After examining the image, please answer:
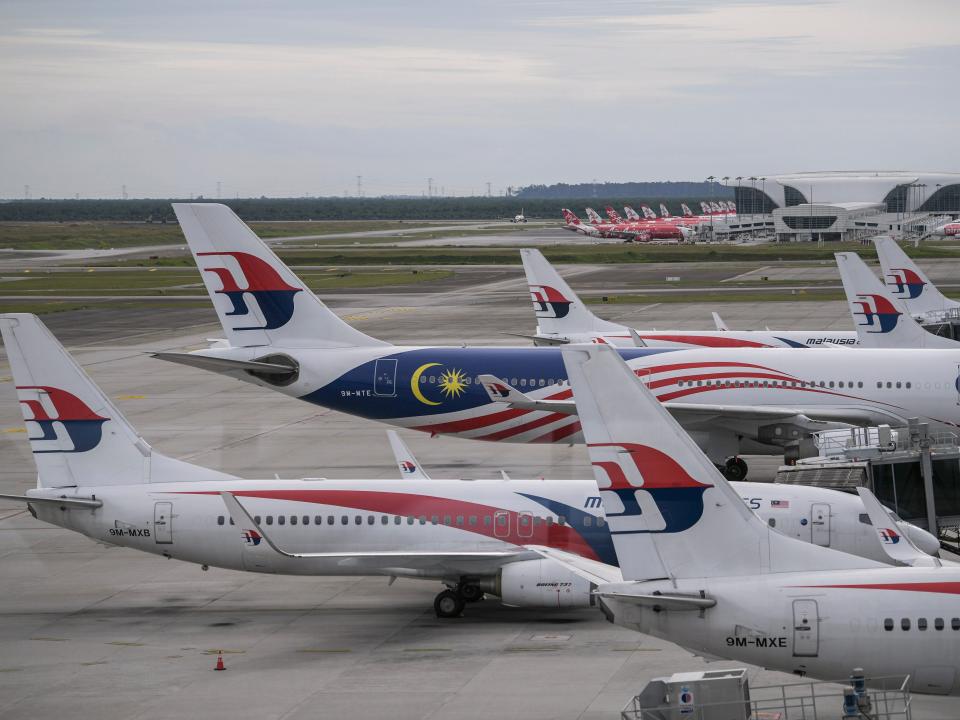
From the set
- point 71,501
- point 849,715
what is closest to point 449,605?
point 71,501

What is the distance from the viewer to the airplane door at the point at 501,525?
2858 cm

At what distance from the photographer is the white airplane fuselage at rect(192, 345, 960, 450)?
42312 millimetres

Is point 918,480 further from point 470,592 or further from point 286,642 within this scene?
point 286,642

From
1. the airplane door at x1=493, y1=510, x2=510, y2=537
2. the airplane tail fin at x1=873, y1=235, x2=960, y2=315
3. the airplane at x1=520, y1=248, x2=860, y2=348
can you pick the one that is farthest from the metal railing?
the airplane tail fin at x1=873, y1=235, x2=960, y2=315

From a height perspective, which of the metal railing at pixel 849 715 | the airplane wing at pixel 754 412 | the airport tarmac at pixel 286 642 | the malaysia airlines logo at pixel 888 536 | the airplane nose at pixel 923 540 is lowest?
the airport tarmac at pixel 286 642

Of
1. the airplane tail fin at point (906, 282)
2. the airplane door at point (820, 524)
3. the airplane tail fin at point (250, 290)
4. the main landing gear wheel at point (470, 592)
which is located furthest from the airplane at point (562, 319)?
the airplane door at point (820, 524)

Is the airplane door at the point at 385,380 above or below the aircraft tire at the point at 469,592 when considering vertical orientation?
above

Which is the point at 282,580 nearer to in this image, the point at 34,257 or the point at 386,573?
the point at 386,573

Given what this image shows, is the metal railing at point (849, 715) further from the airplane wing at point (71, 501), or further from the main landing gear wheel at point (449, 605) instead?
the airplane wing at point (71, 501)

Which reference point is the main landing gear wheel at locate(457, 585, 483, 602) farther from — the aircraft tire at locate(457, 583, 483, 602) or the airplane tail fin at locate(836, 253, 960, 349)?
the airplane tail fin at locate(836, 253, 960, 349)

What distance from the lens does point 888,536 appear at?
22469 mm

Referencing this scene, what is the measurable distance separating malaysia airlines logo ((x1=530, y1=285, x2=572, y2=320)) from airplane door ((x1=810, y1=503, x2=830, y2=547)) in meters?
32.1

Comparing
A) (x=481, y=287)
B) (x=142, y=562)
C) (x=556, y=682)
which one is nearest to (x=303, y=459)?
(x=142, y=562)

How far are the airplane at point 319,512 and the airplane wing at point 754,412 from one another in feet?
34.8
